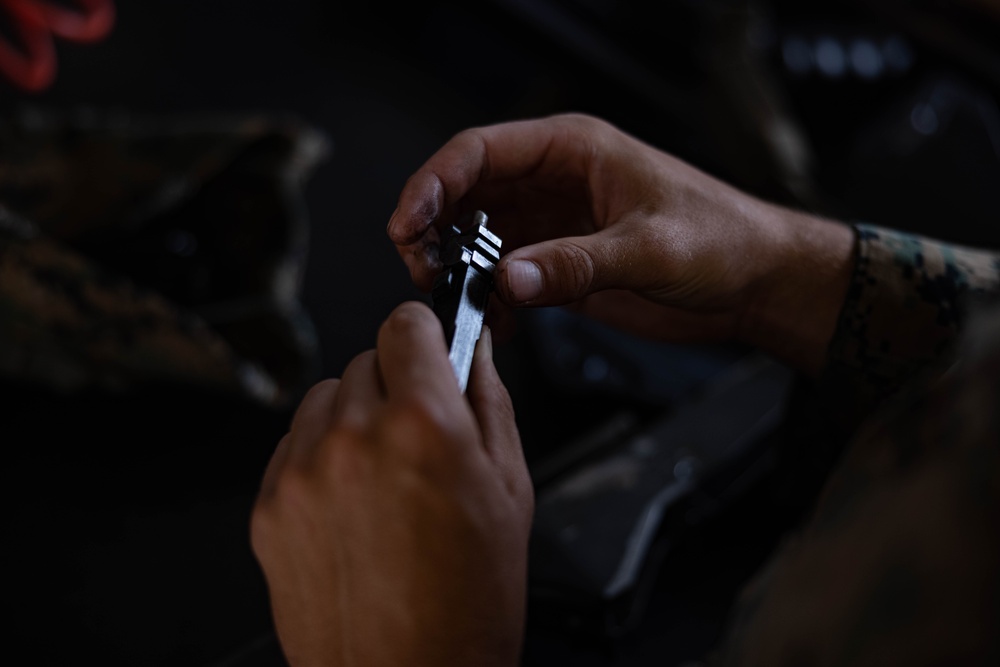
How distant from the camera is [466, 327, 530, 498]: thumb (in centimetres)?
42

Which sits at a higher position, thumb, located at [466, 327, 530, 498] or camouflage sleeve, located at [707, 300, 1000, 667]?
camouflage sleeve, located at [707, 300, 1000, 667]

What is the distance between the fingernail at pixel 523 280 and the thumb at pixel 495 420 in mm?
58

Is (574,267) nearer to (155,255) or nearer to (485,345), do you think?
(485,345)

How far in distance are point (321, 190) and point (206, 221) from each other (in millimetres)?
218

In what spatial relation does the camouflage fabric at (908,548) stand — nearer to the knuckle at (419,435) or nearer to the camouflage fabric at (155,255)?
the knuckle at (419,435)

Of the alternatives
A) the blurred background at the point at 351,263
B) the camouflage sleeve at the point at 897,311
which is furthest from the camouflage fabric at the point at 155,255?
the camouflage sleeve at the point at 897,311

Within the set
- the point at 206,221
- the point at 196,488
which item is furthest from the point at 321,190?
the point at 196,488

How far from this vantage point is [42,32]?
1.39 metres

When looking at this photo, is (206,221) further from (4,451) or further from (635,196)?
(635,196)

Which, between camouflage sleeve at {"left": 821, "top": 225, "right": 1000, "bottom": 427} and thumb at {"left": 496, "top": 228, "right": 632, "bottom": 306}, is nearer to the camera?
thumb at {"left": 496, "top": 228, "right": 632, "bottom": 306}

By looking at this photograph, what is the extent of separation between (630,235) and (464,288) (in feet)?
0.54

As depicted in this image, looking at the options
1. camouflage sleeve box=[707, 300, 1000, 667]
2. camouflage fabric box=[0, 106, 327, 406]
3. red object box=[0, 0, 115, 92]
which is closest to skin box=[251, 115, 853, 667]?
camouflage sleeve box=[707, 300, 1000, 667]

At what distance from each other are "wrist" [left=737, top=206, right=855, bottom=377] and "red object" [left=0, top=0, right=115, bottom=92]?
1.23 m

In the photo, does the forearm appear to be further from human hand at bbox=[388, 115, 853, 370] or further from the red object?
the red object
